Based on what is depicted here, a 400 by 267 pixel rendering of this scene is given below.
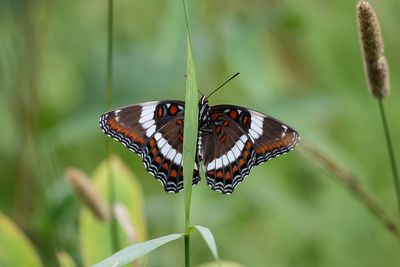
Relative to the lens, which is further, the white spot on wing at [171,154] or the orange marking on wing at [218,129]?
the orange marking on wing at [218,129]

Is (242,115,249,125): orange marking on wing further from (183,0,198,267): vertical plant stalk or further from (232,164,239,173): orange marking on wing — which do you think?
(183,0,198,267): vertical plant stalk

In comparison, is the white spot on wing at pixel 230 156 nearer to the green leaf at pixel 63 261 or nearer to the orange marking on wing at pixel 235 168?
the orange marking on wing at pixel 235 168

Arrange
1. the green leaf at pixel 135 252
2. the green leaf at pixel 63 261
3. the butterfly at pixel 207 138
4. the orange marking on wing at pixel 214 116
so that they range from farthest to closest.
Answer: the orange marking on wing at pixel 214 116 < the butterfly at pixel 207 138 < the green leaf at pixel 63 261 < the green leaf at pixel 135 252

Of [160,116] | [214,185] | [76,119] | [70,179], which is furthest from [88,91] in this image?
[70,179]

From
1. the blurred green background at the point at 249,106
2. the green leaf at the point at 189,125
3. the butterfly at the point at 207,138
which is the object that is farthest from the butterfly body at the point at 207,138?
the green leaf at the point at 189,125

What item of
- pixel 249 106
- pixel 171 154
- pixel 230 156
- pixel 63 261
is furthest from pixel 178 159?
pixel 249 106

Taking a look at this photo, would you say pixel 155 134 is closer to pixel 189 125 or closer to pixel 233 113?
pixel 233 113
